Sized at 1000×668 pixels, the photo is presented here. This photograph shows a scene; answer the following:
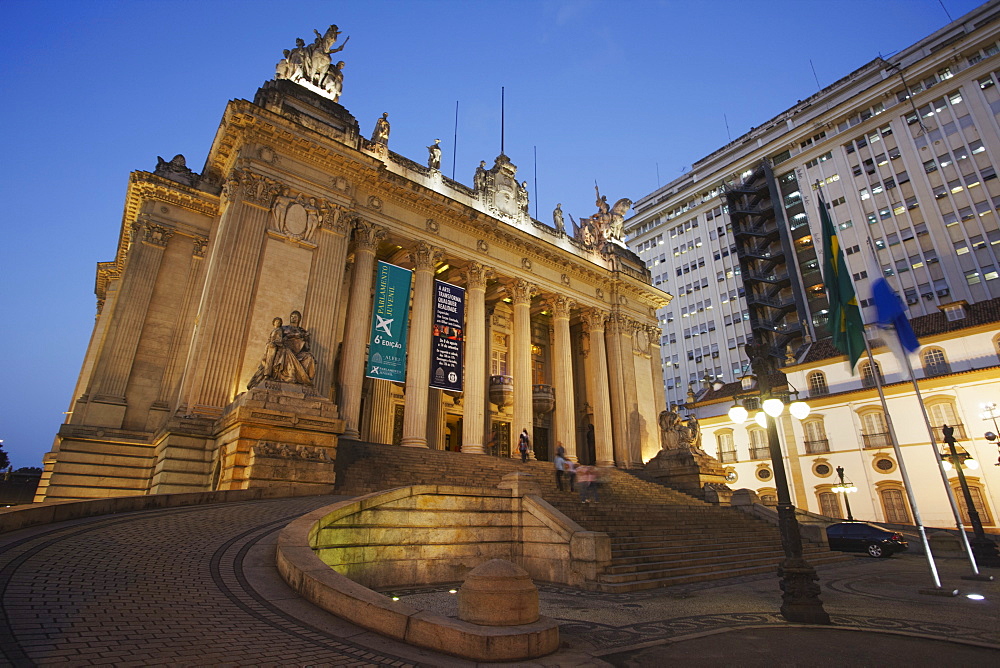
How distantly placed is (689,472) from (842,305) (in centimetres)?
1389

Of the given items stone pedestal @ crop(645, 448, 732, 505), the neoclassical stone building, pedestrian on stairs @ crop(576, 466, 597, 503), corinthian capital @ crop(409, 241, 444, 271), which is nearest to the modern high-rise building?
stone pedestal @ crop(645, 448, 732, 505)

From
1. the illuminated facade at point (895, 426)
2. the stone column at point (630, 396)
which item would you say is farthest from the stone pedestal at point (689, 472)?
the illuminated facade at point (895, 426)

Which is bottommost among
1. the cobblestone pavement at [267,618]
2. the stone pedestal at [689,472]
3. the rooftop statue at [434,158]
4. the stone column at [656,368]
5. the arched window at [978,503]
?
the cobblestone pavement at [267,618]

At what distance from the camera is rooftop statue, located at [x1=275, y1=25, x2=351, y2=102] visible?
2219 cm

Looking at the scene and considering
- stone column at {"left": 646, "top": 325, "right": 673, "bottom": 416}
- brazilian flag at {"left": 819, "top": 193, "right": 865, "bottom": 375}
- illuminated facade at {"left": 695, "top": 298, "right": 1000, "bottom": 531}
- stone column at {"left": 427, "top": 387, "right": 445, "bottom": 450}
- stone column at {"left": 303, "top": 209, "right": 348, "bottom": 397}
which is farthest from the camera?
stone column at {"left": 646, "top": 325, "right": 673, "bottom": 416}

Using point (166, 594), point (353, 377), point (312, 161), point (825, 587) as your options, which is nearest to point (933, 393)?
point (825, 587)

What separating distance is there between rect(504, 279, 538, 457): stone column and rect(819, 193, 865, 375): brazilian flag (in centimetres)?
1420

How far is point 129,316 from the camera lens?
19516mm

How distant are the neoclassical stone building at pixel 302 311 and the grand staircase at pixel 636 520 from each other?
1.67 metres

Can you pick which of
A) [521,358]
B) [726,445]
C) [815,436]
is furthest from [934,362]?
[521,358]

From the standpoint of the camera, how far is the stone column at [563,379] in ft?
84.5

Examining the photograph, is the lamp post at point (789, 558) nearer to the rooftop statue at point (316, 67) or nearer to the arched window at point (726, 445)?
the rooftop statue at point (316, 67)

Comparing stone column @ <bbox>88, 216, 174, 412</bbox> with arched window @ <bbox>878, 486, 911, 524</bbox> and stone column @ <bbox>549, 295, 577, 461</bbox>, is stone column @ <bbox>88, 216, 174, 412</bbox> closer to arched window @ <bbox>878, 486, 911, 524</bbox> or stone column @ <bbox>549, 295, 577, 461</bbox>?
stone column @ <bbox>549, 295, 577, 461</bbox>

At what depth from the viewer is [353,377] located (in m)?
19.4
